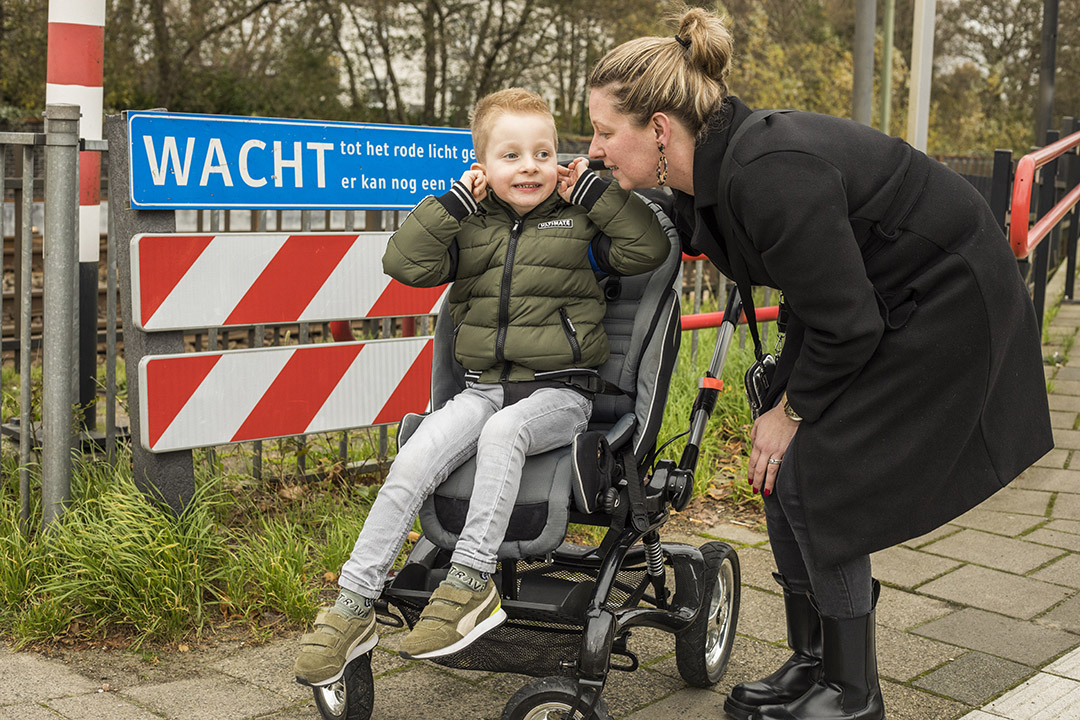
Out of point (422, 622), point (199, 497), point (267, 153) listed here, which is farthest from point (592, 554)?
point (267, 153)

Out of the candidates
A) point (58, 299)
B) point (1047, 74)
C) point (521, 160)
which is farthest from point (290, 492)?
point (1047, 74)

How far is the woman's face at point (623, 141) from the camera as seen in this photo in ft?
8.78

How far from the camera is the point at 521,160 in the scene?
3020 mm

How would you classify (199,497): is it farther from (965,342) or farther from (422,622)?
(965,342)

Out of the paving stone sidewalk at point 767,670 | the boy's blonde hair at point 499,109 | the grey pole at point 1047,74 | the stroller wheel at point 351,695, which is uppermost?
the grey pole at point 1047,74

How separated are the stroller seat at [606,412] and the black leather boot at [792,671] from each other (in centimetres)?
59

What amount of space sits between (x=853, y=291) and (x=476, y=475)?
0.96 m

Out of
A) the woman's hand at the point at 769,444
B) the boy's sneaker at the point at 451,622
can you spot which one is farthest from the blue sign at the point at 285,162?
the woman's hand at the point at 769,444

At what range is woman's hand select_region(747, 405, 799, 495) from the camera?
280 centimetres

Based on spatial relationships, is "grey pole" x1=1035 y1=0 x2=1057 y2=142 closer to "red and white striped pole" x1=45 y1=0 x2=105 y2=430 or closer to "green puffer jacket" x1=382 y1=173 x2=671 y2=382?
"red and white striped pole" x1=45 y1=0 x2=105 y2=430

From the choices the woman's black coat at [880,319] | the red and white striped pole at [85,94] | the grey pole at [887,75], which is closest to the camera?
the woman's black coat at [880,319]

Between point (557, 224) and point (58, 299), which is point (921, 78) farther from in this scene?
point (58, 299)

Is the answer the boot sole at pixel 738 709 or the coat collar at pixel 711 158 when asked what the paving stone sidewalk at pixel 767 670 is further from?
the coat collar at pixel 711 158

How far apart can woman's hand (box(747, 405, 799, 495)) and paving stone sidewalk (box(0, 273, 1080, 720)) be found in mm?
733
